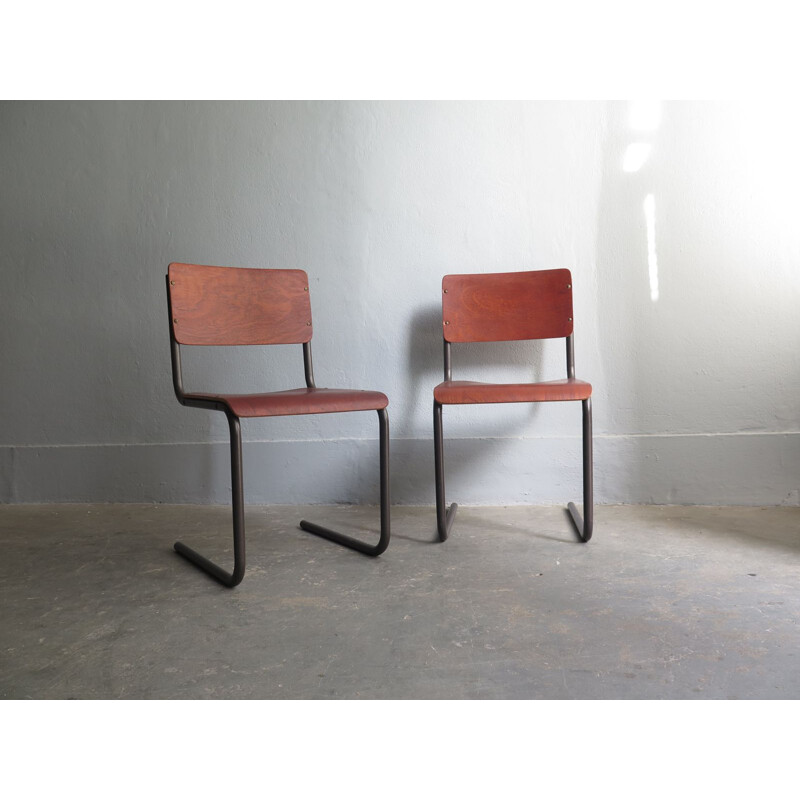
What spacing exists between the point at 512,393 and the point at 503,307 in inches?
20.0

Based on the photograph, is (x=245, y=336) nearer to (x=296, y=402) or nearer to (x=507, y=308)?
(x=296, y=402)

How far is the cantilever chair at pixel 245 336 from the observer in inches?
61.0

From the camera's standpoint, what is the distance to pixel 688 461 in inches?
90.4

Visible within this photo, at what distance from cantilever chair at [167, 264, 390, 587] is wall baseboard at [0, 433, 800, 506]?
1.22ft

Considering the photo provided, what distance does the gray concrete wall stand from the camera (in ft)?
7.48

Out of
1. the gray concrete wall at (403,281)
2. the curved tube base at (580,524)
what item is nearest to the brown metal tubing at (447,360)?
the gray concrete wall at (403,281)

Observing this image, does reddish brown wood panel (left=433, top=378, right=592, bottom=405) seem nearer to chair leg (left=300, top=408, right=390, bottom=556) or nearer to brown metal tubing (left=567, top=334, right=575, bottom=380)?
chair leg (left=300, top=408, right=390, bottom=556)

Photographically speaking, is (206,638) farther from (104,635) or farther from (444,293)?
(444,293)

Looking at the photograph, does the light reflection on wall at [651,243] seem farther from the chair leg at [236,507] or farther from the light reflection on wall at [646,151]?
the chair leg at [236,507]

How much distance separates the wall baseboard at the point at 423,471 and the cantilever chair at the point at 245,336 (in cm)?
37

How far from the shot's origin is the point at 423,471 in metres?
2.38

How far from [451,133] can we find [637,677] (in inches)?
77.0

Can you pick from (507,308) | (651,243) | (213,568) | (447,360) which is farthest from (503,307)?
(213,568)

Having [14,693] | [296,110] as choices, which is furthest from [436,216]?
[14,693]
